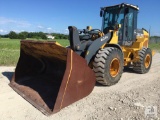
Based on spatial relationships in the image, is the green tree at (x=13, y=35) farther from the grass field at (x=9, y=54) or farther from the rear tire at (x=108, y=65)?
the rear tire at (x=108, y=65)

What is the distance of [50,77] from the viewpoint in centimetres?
588

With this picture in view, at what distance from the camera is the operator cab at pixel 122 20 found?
700 centimetres

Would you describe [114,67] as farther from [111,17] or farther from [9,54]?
[9,54]

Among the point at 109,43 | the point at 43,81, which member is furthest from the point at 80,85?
the point at 109,43

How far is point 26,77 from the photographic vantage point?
593 cm

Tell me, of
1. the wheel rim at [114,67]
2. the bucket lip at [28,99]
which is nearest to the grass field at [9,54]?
the bucket lip at [28,99]

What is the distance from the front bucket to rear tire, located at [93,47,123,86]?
433mm

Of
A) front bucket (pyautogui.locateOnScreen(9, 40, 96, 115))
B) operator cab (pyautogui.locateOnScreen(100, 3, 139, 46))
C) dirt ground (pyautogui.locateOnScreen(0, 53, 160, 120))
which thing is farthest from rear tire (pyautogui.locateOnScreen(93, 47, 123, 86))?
operator cab (pyautogui.locateOnScreen(100, 3, 139, 46))

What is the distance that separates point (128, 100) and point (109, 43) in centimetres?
185

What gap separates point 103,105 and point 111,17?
3676 mm

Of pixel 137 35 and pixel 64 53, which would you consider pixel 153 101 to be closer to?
pixel 64 53

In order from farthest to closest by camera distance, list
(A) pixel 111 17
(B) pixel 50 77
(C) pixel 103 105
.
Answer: (A) pixel 111 17, (B) pixel 50 77, (C) pixel 103 105

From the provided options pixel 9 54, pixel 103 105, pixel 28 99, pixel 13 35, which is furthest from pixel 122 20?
pixel 13 35

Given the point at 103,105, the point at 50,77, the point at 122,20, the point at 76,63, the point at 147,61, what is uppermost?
the point at 122,20
